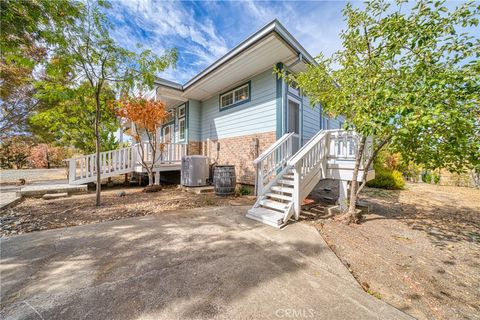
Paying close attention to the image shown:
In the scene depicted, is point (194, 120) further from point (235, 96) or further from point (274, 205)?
point (274, 205)

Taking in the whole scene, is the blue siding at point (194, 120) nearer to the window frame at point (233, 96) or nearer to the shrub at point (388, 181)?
the window frame at point (233, 96)

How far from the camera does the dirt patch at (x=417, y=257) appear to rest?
1.65 metres

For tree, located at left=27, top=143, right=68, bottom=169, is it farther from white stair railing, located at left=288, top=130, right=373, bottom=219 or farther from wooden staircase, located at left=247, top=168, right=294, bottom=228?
white stair railing, located at left=288, top=130, right=373, bottom=219

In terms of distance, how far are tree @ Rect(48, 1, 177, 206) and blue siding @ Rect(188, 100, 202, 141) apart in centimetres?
392

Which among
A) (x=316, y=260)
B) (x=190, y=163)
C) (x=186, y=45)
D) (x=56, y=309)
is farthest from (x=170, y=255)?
(x=186, y=45)

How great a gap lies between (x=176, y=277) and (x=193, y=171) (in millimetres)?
4848

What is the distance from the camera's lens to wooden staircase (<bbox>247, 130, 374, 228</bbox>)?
3613mm

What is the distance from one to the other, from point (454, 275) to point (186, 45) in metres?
9.04

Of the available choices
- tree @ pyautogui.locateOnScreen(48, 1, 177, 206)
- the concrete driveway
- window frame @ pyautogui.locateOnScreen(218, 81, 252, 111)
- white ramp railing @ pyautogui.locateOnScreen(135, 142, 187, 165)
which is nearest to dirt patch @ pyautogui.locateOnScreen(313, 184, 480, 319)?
the concrete driveway

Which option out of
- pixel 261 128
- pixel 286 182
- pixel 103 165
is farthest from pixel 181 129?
pixel 286 182

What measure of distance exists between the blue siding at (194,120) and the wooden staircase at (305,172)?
16.6 ft

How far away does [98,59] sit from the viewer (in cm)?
396

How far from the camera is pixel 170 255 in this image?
228 centimetres

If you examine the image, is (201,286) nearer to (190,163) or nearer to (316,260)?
(316,260)
